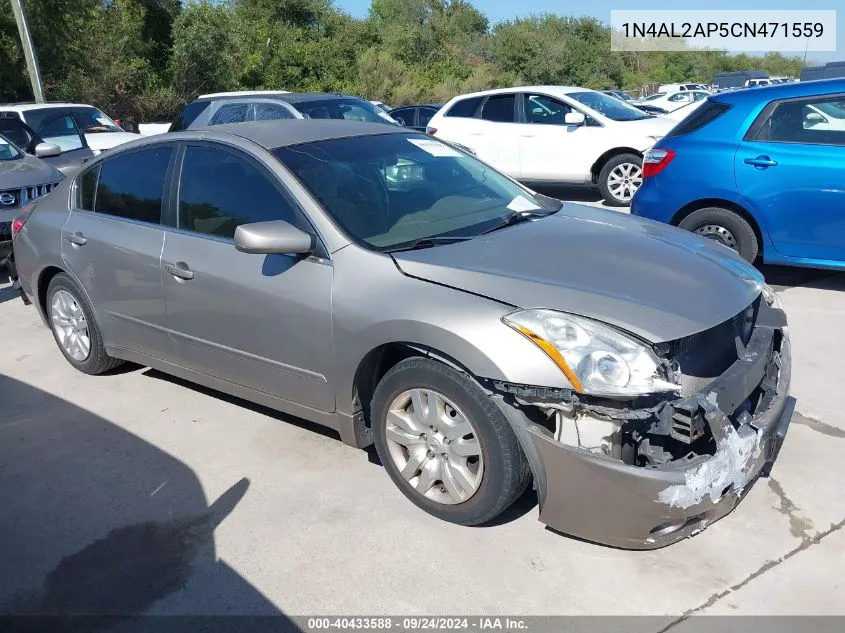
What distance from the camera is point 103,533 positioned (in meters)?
3.46

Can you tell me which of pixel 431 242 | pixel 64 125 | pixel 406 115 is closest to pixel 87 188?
pixel 431 242

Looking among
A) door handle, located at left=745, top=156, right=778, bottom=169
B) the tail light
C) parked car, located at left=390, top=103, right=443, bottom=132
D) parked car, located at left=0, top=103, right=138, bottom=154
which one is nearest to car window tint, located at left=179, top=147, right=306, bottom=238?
the tail light

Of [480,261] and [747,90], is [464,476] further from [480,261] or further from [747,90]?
[747,90]

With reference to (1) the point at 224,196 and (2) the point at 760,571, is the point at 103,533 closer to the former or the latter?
(1) the point at 224,196

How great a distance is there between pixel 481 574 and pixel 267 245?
5.32ft

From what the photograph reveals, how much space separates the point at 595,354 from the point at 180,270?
7.53ft

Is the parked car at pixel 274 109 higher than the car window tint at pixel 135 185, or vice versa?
the parked car at pixel 274 109

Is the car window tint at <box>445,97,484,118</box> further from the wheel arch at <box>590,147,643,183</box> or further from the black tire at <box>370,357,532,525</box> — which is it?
the black tire at <box>370,357,532,525</box>

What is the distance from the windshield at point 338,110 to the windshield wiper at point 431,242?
686 cm

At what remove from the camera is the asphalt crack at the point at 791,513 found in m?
3.20

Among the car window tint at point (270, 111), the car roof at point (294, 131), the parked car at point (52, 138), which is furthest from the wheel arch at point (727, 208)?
the parked car at point (52, 138)

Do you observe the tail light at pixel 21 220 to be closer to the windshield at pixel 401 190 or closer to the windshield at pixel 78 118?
the windshield at pixel 401 190

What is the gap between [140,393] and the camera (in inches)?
195

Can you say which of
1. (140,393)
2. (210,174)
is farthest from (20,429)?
(210,174)
